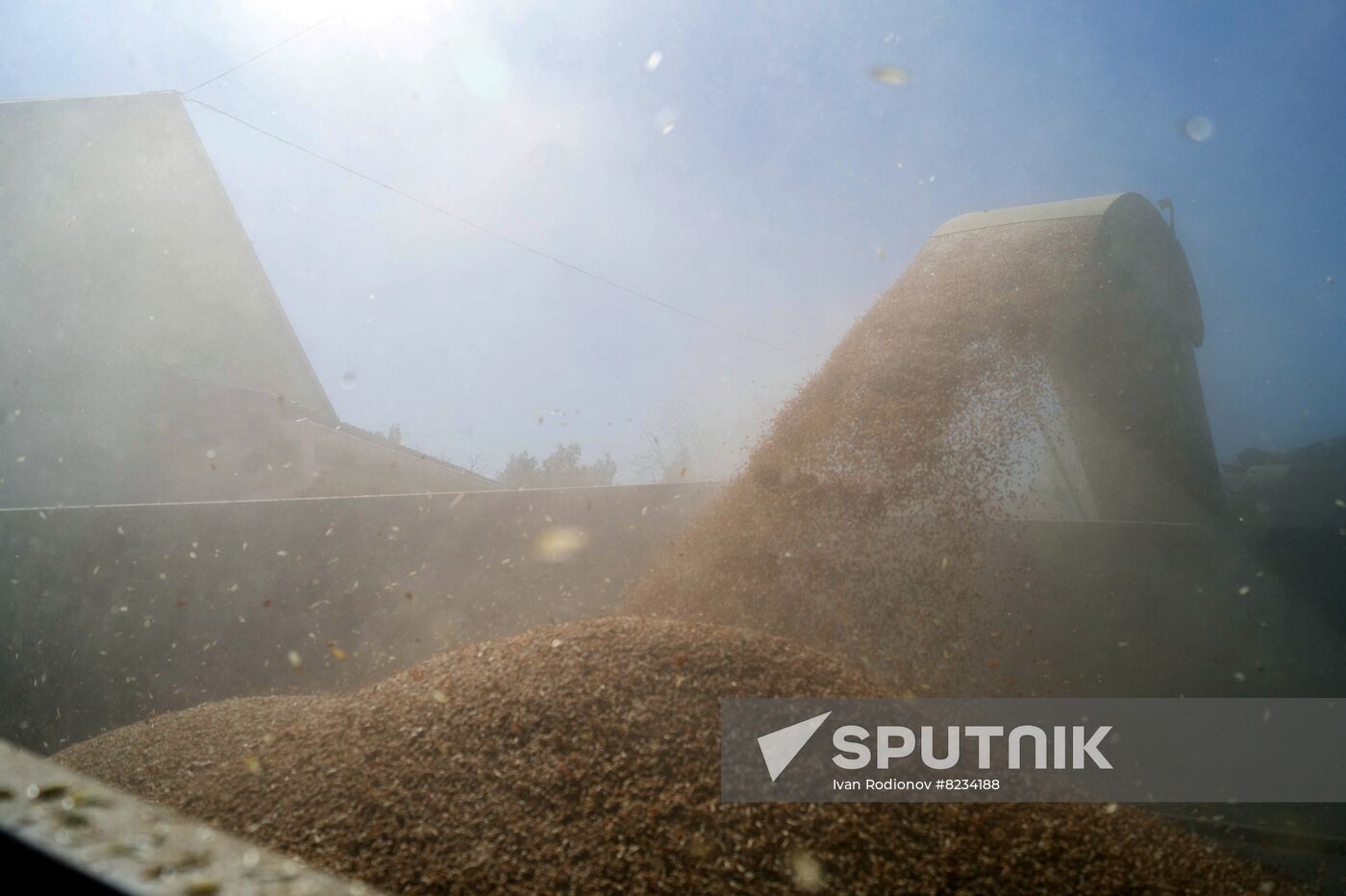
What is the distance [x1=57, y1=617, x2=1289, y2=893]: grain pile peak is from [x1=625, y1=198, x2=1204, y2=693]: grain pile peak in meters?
1.12

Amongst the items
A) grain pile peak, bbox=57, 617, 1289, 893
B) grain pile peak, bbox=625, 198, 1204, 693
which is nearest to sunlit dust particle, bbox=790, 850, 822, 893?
grain pile peak, bbox=57, 617, 1289, 893

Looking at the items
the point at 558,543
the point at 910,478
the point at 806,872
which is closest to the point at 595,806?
the point at 806,872

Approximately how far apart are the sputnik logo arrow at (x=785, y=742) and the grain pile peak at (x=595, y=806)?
100 millimetres

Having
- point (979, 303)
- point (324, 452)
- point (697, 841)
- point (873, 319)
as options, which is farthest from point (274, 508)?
point (324, 452)

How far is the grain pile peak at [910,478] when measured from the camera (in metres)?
3.04

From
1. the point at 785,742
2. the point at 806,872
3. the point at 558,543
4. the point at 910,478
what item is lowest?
the point at 806,872

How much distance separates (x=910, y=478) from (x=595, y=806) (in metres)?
2.56

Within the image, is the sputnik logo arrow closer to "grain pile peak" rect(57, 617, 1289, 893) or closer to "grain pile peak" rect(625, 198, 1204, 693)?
"grain pile peak" rect(57, 617, 1289, 893)

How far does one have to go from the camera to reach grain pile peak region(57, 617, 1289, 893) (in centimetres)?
121

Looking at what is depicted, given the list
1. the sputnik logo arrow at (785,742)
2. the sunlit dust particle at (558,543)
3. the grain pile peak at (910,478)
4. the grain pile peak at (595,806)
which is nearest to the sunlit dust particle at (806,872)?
the grain pile peak at (595,806)

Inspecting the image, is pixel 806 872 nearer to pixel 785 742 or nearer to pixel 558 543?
pixel 785 742

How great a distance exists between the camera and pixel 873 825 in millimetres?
1318

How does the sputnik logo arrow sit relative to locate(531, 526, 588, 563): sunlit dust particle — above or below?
below

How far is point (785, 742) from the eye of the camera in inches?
61.3
